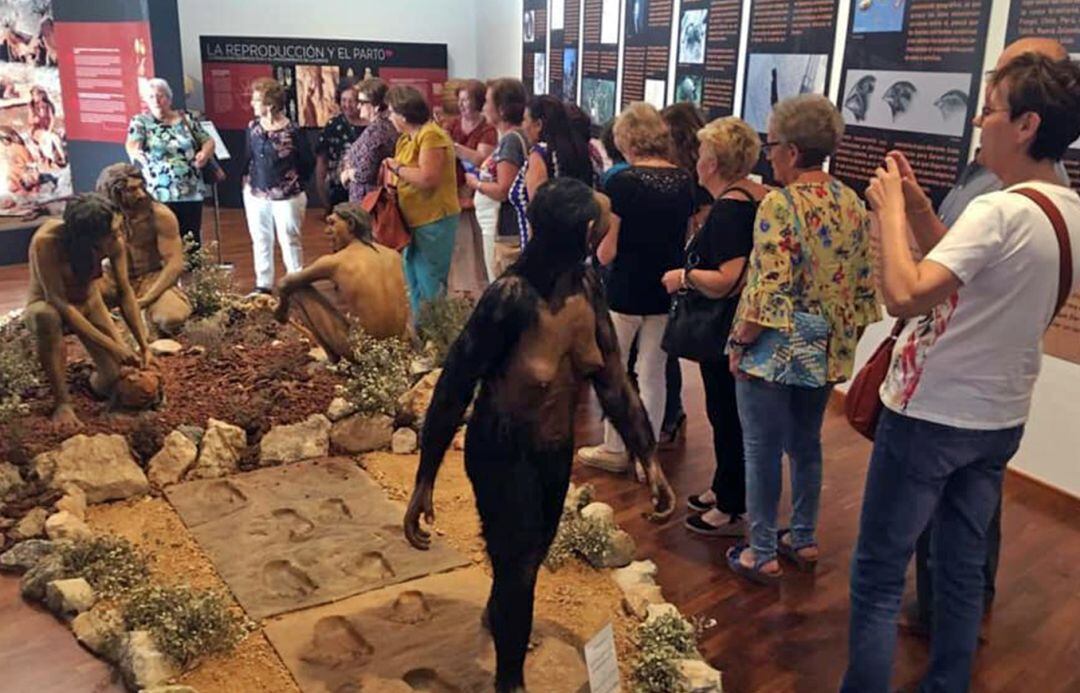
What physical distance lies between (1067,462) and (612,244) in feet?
7.60

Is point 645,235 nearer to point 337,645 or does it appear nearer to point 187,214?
point 337,645

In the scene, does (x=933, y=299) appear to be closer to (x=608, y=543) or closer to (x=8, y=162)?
(x=608, y=543)

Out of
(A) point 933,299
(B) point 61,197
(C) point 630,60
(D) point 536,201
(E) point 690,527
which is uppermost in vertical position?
(C) point 630,60

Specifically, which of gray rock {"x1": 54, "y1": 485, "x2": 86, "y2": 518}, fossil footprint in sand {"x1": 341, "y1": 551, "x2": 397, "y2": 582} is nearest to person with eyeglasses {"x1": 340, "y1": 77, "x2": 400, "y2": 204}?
gray rock {"x1": 54, "y1": 485, "x2": 86, "y2": 518}

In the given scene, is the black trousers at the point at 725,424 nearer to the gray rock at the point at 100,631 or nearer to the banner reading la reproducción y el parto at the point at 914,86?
the banner reading la reproducción y el parto at the point at 914,86

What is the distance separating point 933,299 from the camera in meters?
2.03

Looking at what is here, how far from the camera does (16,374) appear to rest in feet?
14.3

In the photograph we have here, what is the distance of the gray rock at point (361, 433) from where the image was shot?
433 centimetres

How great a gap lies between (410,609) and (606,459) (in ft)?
5.00

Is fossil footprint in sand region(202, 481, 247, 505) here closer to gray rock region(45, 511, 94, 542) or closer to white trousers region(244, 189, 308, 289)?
gray rock region(45, 511, 94, 542)

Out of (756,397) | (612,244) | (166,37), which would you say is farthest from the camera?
(166,37)

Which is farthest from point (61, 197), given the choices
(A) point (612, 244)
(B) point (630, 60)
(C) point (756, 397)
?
(C) point (756, 397)

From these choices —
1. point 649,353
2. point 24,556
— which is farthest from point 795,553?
point 24,556

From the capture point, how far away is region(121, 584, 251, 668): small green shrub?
2.82 metres
